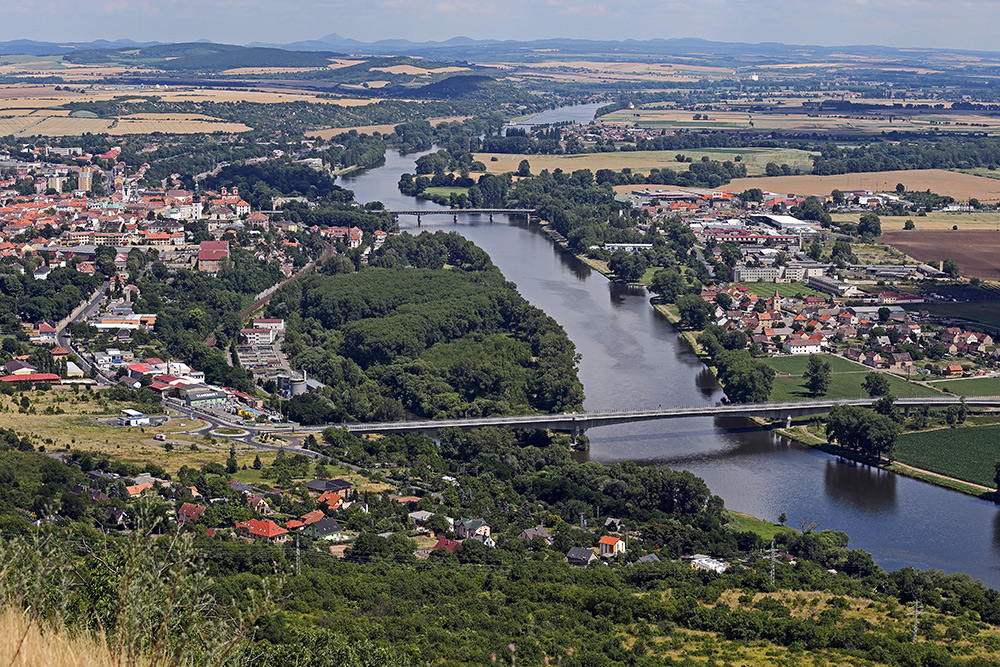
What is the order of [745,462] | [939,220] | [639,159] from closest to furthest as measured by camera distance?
[745,462], [939,220], [639,159]

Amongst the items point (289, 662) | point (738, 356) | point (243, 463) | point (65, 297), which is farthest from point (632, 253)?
point (289, 662)

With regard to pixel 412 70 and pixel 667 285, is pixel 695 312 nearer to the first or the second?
pixel 667 285

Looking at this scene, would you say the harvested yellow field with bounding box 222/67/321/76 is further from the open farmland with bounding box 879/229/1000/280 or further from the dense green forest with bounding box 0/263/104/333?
the dense green forest with bounding box 0/263/104/333

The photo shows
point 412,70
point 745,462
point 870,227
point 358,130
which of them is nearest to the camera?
point 745,462

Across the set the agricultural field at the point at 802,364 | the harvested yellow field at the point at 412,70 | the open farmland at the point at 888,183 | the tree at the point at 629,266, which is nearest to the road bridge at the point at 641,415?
the agricultural field at the point at 802,364

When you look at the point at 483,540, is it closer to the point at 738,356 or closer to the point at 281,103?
the point at 738,356

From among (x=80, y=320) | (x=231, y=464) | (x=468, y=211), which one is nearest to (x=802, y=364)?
(x=231, y=464)

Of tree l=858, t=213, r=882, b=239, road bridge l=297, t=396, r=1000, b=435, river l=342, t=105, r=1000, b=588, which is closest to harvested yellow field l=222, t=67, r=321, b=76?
tree l=858, t=213, r=882, b=239
